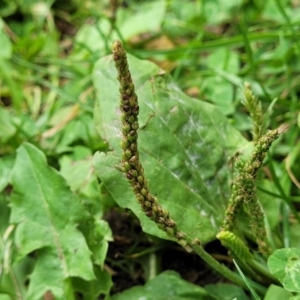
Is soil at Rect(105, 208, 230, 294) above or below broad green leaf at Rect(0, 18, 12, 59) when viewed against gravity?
below

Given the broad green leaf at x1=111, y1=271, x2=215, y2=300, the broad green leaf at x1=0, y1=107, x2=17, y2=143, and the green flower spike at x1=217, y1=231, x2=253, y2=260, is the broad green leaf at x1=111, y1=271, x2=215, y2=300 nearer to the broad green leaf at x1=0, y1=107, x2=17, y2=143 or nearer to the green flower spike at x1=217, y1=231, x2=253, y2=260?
the green flower spike at x1=217, y1=231, x2=253, y2=260

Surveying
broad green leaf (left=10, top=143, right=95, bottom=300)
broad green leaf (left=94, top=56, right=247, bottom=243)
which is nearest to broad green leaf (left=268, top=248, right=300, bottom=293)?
broad green leaf (left=94, top=56, right=247, bottom=243)

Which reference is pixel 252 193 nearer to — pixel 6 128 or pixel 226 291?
pixel 226 291

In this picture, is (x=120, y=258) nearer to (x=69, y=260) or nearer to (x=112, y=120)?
(x=69, y=260)

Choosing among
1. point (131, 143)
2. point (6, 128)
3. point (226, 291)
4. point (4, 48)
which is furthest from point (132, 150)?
point (4, 48)

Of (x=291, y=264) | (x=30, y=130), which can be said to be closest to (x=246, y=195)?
(x=291, y=264)

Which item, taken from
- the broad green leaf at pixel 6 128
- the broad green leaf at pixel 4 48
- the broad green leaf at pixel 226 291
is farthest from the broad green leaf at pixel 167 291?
the broad green leaf at pixel 4 48
